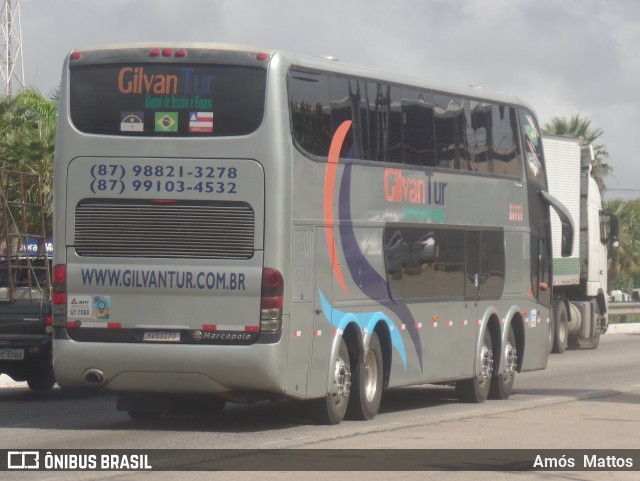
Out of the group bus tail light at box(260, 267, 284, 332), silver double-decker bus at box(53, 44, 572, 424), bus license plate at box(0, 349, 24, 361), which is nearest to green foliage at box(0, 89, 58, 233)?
bus license plate at box(0, 349, 24, 361)

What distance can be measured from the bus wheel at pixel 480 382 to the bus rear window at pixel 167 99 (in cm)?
612

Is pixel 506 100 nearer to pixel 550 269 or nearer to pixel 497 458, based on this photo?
pixel 550 269

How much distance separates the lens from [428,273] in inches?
695

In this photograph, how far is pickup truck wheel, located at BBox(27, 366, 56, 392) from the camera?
19125 millimetres

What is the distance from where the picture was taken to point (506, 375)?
19828 mm

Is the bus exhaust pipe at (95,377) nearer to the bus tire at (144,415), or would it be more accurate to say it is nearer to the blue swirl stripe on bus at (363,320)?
the bus tire at (144,415)

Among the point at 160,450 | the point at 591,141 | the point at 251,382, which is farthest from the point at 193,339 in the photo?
the point at 591,141

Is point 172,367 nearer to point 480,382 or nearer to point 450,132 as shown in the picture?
point 450,132

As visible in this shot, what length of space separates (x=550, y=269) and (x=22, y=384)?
26.5 ft

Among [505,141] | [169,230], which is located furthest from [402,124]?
[169,230]

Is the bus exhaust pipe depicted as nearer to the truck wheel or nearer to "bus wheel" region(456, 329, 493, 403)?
"bus wheel" region(456, 329, 493, 403)

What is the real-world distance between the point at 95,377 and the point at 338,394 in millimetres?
2661

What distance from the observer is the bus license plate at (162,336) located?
14430 millimetres

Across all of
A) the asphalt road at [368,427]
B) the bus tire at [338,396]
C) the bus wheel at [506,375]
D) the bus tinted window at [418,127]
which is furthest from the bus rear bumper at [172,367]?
the bus wheel at [506,375]
